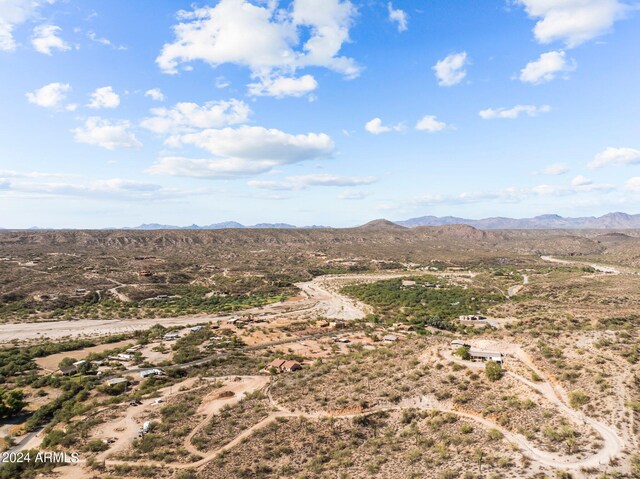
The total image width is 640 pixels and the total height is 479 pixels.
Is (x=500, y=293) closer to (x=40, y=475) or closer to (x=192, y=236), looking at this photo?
(x=40, y=475)

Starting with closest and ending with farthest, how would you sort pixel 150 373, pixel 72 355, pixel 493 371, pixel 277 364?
1. pixel 493 371
2. pixel 277 364
3. pixel 150 373
4. pixel 72 355

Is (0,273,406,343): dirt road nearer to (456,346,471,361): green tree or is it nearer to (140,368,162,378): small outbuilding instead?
(140,368,162,378): small outbuilding

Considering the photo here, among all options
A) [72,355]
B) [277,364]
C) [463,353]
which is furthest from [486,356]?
[72,355]

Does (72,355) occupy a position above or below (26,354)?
below

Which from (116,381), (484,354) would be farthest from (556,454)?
(116,381)

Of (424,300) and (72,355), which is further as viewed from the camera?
(424,300)

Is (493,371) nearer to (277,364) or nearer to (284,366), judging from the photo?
(284,366)

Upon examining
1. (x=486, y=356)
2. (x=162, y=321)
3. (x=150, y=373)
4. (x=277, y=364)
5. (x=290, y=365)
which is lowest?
(x=162, y=321)

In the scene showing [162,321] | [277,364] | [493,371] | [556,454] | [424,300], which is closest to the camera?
[556,454]

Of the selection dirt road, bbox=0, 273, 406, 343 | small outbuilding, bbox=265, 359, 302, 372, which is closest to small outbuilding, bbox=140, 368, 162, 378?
small outbuilding, bbox=265, 359, 302, 372

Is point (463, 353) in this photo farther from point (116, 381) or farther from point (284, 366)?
point (116, 381)
